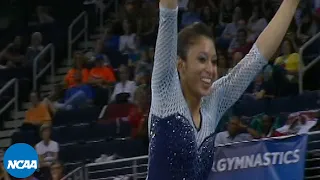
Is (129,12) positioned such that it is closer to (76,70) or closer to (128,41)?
(128,41)

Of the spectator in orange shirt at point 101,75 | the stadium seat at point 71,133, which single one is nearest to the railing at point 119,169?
the stadium seat at point 71,133

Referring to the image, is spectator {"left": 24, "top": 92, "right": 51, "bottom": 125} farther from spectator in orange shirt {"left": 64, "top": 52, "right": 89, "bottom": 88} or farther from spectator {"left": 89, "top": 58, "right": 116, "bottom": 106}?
spectator {"left": 89, "top": 58, "right": 116, "bottom": 106}

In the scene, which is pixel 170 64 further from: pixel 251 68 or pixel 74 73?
pixel 74 73

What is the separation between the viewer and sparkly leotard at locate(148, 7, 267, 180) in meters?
3.12

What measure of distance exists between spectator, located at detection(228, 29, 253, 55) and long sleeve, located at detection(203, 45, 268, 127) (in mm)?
8360

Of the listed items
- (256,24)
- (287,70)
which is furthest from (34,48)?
(287,70)

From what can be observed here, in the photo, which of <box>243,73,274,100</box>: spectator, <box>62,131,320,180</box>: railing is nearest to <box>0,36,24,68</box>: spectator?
<box>62,131,320,180</box>: railing

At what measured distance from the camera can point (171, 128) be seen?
10.6 ft

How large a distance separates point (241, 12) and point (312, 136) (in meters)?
4.72

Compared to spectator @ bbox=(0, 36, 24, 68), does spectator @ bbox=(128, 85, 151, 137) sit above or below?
below

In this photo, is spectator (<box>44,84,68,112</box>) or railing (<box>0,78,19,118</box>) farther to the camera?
railing (<box>0,78,19,118</box>)

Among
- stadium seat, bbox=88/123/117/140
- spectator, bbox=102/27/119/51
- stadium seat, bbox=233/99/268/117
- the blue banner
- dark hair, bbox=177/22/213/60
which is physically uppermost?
dark hair, bbox=177/22/213/60

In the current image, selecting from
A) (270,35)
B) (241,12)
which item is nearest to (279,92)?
(241,12)

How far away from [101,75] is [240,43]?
2189mm
